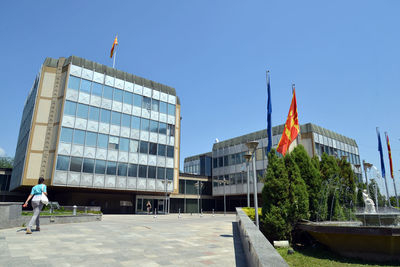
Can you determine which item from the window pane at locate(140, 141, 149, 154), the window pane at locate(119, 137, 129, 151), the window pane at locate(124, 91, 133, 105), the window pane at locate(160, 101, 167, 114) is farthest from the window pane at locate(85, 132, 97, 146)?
the window pane at locate(160, 101, 167, 114)

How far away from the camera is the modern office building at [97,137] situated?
31.3 meters

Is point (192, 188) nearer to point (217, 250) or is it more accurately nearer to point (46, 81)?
point (46, 81)

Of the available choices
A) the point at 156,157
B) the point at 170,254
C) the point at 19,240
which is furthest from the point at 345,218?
the point at 156,157

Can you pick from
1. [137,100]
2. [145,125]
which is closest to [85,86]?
[137,100]

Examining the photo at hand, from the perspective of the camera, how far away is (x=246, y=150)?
47250 millimetres

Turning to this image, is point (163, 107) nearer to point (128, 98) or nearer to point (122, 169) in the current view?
point (128, 98)

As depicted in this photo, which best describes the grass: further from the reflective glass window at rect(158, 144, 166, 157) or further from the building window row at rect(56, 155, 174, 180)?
the reflective glass window at rect(158, 144, 166, 157)

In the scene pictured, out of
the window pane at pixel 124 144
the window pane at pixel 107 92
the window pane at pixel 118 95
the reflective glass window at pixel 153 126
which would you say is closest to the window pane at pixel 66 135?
the window pane at pixel 124 144

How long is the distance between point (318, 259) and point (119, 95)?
31996 mm

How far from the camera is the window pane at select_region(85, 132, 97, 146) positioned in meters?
33.0

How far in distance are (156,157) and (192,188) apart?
1509cm

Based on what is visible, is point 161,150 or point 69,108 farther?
point 161,150

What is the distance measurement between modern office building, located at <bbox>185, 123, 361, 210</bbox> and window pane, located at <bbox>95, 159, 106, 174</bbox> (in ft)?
59.2

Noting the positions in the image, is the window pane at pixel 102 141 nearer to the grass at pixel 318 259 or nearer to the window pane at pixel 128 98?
the window pane at pixel 128 98
